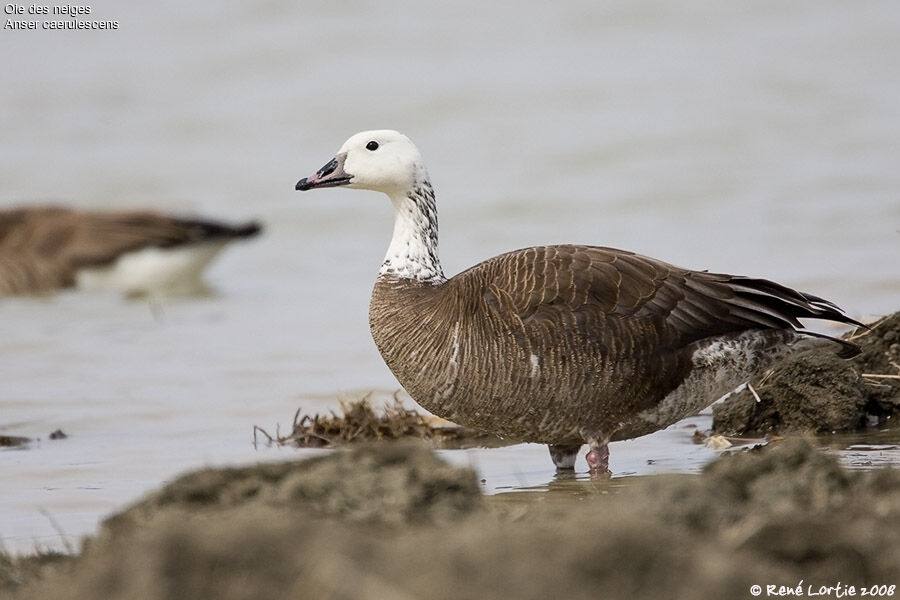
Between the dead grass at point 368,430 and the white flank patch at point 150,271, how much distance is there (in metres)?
6.93

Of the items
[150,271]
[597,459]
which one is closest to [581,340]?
[597,459]

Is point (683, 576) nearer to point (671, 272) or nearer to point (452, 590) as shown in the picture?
point (452, 590)

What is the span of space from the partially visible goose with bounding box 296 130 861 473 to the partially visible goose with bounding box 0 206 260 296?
7886mm

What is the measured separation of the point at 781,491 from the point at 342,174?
405 cm

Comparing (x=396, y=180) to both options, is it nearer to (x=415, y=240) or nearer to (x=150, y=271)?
(x=415, y=240)

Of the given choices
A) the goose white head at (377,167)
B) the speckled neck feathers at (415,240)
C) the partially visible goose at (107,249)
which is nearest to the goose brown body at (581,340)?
the speckled neck feathers at (415,240)

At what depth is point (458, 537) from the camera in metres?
3.69

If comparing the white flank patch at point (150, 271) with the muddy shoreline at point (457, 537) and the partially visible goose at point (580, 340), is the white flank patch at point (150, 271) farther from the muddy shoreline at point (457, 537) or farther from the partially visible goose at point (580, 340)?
the muddy shoreline at point (457, 537)

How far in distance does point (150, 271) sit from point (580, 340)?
8.88 metres

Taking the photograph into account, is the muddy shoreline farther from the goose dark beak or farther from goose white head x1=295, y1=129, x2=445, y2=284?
the goose dark beak

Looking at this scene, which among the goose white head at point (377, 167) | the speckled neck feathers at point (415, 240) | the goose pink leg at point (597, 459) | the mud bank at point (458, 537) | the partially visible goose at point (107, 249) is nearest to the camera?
the mud bank at point (458, 537)

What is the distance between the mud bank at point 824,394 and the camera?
7.46 meters

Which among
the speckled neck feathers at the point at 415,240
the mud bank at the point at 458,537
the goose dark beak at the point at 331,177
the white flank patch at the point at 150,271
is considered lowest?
the mud bank at the point at 458,537

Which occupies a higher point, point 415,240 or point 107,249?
point 107,249
